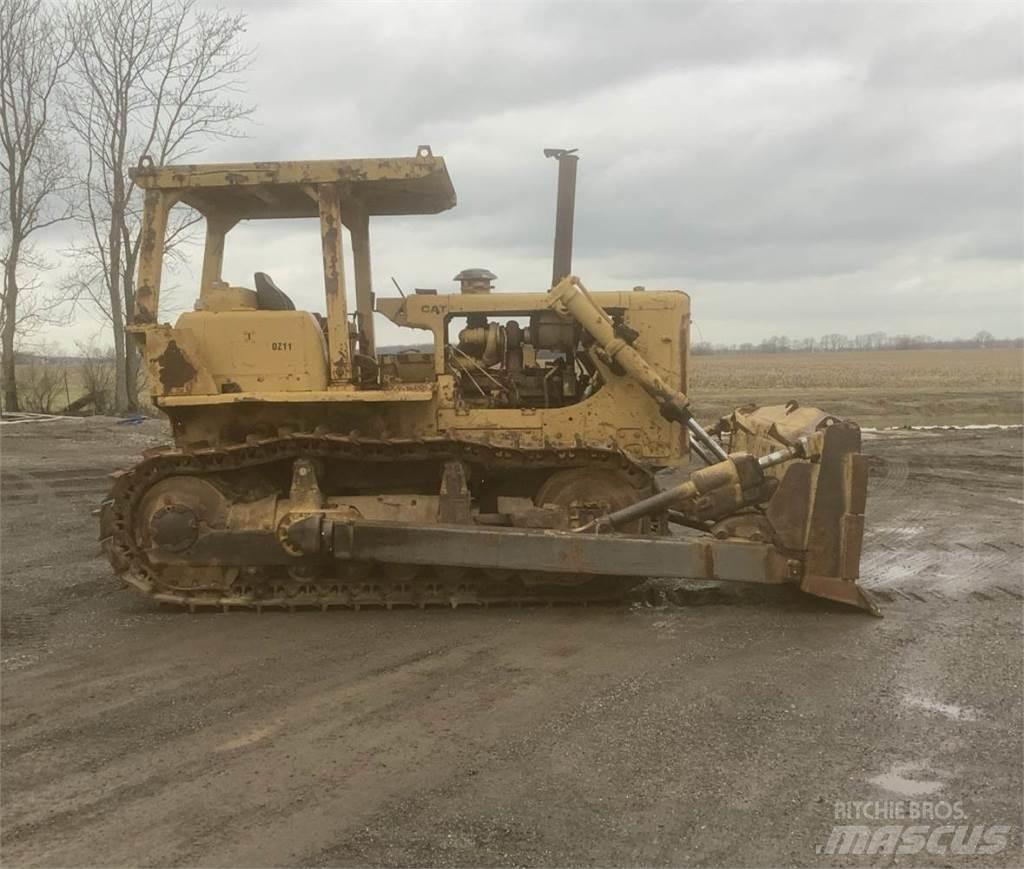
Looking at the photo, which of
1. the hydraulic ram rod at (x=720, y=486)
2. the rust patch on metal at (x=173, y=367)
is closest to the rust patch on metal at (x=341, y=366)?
the rust patch on metal at (x=173, y=367)

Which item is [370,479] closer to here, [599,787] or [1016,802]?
[599,787]

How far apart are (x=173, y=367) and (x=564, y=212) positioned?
3377 mm

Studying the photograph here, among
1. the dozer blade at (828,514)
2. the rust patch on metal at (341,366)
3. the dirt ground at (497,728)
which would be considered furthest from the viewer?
the rust patch on metal at (341,366)

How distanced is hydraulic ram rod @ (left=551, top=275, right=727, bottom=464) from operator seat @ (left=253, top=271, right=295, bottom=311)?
7.05 feet

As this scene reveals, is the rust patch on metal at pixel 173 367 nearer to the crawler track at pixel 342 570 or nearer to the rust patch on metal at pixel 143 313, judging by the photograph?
the rust patch on metal at pixel 143 313

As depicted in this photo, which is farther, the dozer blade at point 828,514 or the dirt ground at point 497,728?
the dozer blade at point 828,514

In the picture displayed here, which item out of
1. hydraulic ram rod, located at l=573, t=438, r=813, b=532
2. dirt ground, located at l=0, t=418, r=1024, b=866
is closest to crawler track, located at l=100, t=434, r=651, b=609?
dirt ground, located at l=0, t=418, r=1024, b=866

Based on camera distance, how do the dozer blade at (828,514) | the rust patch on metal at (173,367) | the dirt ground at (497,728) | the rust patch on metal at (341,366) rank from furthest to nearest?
1. the rust patch on metal at (341,366)
2. the rust patch on metal at (173,367)
3. the dozer blade at (828,514)
4. the dirt ground at (497,728)

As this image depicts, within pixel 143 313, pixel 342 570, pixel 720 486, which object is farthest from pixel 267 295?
pixel 720 486

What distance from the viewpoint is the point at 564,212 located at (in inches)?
293

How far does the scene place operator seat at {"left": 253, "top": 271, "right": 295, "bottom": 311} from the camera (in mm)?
6855

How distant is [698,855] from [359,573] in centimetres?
369

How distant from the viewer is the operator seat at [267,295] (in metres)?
6.86

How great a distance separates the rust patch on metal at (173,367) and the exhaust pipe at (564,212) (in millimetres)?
2973
